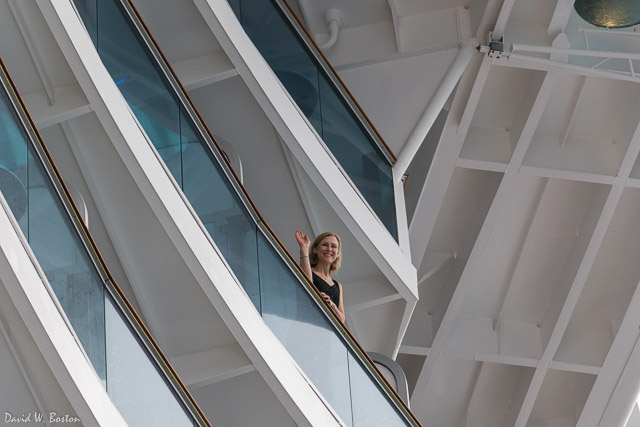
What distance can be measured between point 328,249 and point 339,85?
2.36 meters

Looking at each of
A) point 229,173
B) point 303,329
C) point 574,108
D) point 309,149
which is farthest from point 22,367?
point 574,108

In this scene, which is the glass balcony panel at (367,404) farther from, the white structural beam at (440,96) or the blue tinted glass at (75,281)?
the white structural beam at (440,96)

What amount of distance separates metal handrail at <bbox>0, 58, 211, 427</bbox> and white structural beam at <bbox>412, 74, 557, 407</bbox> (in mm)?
5793

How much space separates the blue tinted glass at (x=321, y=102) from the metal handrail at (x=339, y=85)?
0.11 feet

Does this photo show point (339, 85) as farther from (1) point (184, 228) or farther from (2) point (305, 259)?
(1) point (184, 228)

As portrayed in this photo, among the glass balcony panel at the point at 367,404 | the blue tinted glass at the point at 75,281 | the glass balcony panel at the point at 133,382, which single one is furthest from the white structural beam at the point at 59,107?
the glass balcony panel at the point at 367,404

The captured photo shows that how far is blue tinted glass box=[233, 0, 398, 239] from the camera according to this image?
833cm

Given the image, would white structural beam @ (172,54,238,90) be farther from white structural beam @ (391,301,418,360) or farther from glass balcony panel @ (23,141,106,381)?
glass balcony panel @ (23,141,106,381)

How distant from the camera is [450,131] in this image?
9781mm

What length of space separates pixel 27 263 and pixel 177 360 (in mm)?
2690

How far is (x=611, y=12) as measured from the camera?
304 inches

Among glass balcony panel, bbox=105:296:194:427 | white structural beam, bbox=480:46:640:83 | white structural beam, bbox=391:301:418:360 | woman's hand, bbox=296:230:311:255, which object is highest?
white structural beam, bbox=480:46:640:83

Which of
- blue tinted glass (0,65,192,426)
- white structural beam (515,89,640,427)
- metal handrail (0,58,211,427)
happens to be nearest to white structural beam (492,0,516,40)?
white structural beam (515,89,640,427)

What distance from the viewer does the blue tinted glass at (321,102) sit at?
27.3ft
